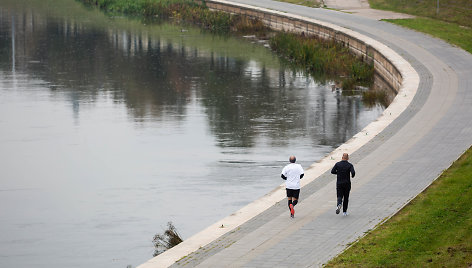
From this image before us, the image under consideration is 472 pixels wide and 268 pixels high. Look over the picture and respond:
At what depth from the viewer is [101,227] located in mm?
23109

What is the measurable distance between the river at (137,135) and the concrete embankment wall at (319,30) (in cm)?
226

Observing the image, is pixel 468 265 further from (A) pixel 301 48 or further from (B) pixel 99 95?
(A) pixel 301 48

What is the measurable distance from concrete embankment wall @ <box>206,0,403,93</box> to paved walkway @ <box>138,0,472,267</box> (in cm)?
296

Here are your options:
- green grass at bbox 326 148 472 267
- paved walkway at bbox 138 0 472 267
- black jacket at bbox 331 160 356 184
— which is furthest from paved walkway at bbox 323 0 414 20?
black jacket at bbox 331 160 356 184

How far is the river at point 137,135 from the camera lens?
23.3 metres

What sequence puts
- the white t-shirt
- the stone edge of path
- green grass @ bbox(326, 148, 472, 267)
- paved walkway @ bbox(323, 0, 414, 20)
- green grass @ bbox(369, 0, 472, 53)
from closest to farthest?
green grass @ bbox(326, 148, 472, 267) < the stone edge of path < the white t-shirt < green grass @ bbox(369, 0, 472, 53) < paved walkway @ bbox(323, 0, 414, 20)

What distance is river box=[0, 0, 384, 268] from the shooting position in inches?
918

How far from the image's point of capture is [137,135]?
34000mm

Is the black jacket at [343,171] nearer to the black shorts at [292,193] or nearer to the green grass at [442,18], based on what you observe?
the black shorts at [292,193]

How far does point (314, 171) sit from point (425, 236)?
6851 mm

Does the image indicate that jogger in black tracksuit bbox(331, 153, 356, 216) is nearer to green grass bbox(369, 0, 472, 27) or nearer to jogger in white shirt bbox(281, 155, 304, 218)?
jogger in white shirt bbox(281, 155, 304, 218)

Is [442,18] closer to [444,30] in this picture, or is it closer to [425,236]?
[444,30]

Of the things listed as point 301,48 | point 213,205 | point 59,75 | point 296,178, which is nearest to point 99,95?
point 59,75

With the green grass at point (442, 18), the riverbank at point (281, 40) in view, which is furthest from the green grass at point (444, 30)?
the riverbank at point (281, 40)
